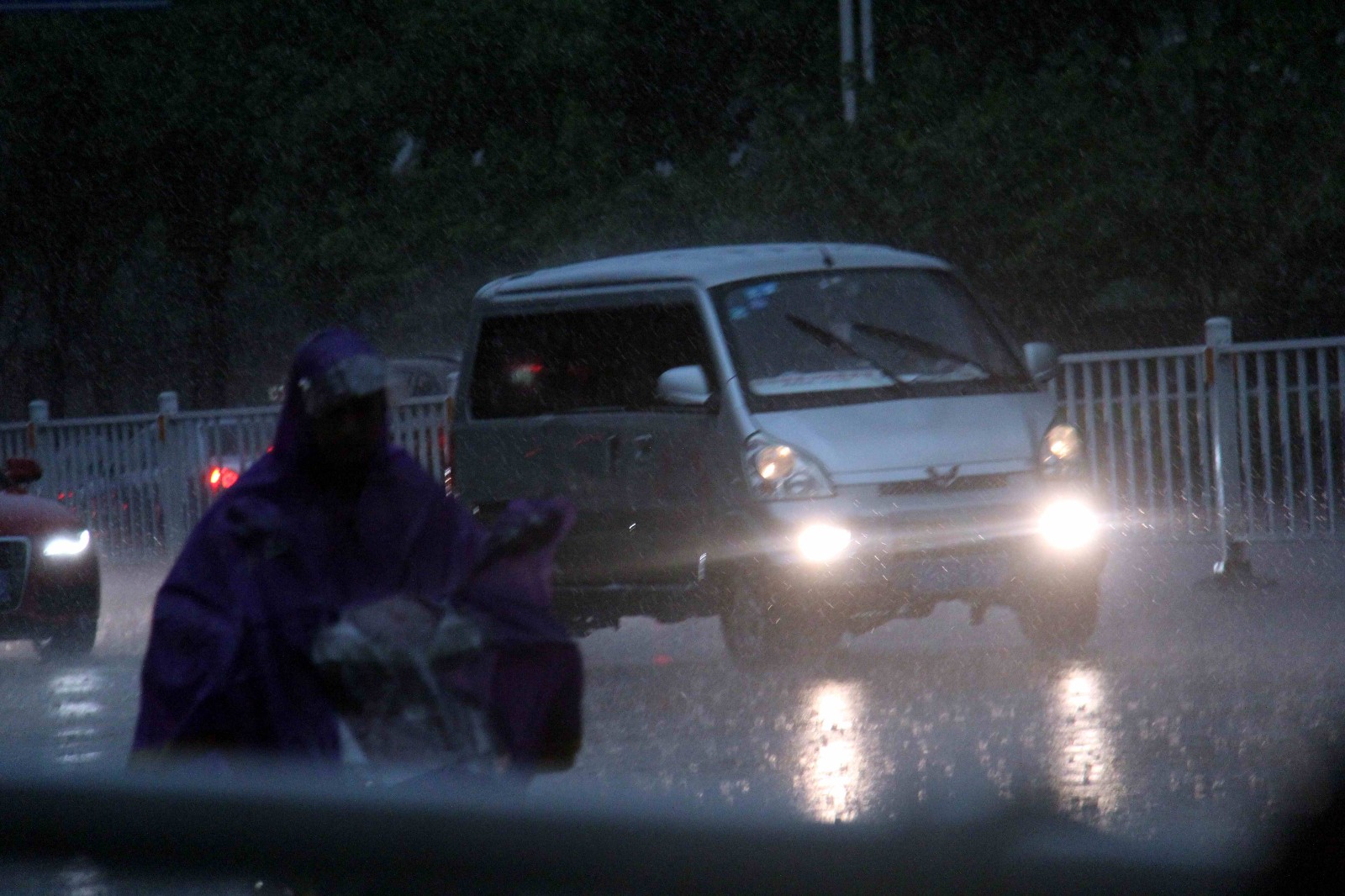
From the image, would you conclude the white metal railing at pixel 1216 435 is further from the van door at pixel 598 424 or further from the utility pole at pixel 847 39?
the utility pole at pixel 847 39

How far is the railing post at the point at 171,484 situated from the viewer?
18.6 meters

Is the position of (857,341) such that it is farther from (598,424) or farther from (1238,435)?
(1238,435)

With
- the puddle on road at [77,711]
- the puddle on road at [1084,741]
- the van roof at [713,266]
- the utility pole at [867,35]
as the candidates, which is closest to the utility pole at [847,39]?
the utility pole at [867,35]

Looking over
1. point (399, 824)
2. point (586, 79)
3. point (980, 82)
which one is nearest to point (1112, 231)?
point (980, 82)

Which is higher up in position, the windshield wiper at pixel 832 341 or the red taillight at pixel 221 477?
the windshield wiper at pixel 832 341

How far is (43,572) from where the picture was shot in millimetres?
12141

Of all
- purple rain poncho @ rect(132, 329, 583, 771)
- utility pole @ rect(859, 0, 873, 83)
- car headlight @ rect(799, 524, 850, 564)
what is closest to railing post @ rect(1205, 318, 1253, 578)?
car headlight @ rect(799, 524, 850, 564)

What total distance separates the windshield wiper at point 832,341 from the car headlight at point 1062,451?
0.83m

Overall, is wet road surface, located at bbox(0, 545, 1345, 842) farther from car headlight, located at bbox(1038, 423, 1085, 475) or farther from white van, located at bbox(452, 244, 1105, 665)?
car headlight, located at bbox(1038, 423, 1085, 475)

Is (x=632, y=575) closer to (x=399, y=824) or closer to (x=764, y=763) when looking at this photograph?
(x=764, y=763)

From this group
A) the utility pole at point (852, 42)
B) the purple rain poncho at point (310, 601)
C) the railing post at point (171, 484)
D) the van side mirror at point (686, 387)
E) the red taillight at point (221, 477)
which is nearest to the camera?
the purple rain poncho at point (310, 601)

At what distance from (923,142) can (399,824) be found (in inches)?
717

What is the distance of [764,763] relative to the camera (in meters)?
7.25

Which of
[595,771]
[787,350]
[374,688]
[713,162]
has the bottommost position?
[595,771]
